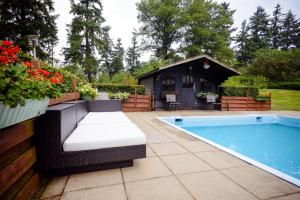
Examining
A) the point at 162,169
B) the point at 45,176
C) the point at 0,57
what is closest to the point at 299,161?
the point at 162,169

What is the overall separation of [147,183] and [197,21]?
24.2 meters

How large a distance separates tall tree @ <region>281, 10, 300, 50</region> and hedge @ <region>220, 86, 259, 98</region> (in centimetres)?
3767

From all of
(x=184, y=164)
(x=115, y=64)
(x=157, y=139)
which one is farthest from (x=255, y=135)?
(x=115, y=64)

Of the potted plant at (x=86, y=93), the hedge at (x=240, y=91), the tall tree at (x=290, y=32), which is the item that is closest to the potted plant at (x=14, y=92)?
the potted plant at (x=86, y=93)

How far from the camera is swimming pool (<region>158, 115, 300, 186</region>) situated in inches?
183

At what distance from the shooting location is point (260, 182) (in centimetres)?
237

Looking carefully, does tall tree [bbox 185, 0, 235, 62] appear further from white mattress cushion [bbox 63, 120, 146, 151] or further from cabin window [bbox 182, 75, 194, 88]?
white mattress cushion [bbox 63, 120, 146, 151]

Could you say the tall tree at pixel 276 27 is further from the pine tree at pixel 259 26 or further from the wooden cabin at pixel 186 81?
the wooden cabin at pixel 186 81

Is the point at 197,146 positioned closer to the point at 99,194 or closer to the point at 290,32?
the point at 99,194

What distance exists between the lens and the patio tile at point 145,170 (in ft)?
8.17

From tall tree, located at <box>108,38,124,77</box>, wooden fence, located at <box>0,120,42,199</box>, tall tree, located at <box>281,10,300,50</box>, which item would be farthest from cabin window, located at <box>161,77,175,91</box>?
tall tree, located at <box>281,10,300,50</box>

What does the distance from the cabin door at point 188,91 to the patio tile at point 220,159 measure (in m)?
8.55

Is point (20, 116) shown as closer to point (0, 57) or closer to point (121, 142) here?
point (0, 57)

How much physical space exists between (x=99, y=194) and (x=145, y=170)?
32.8 inches
